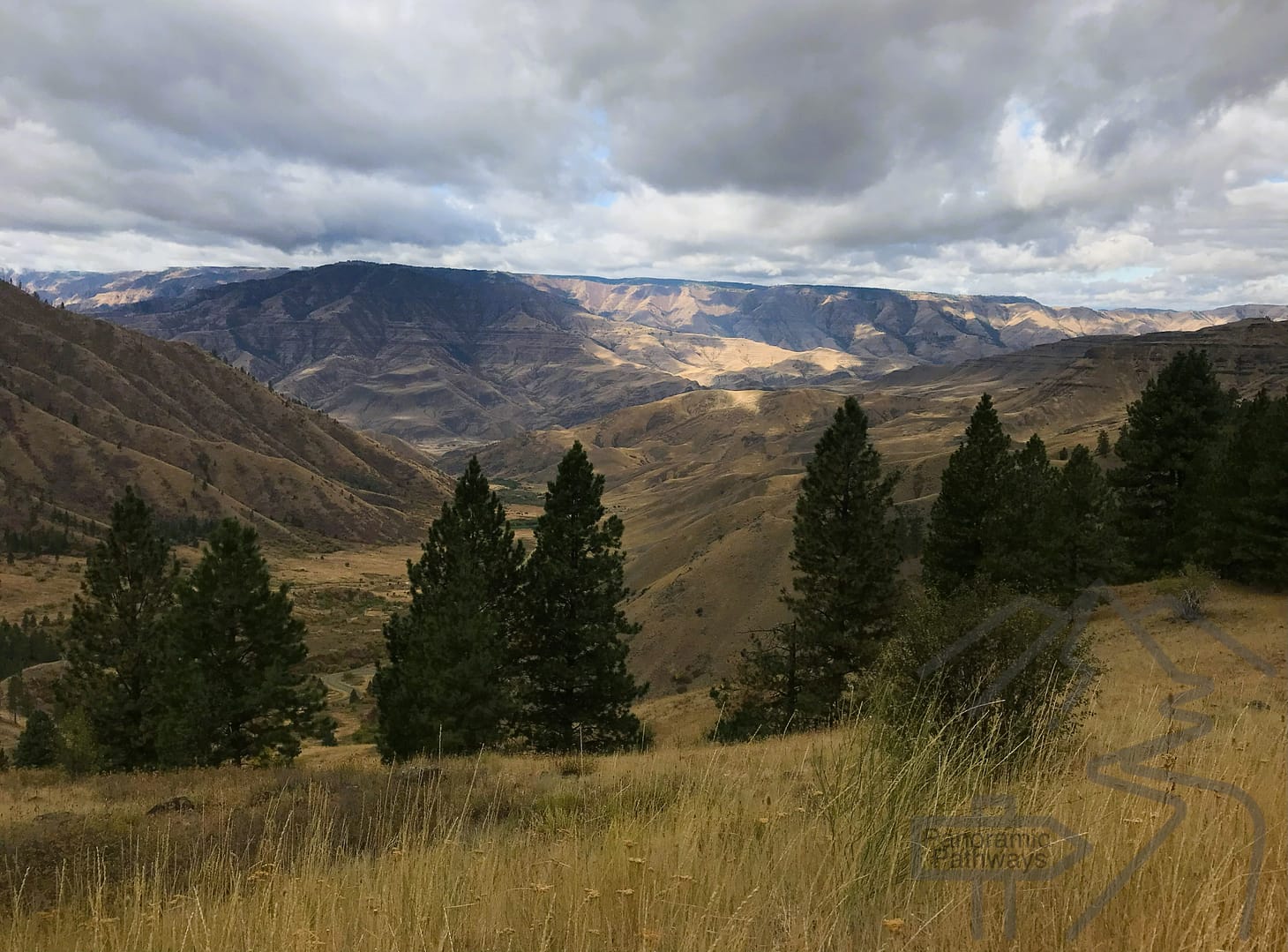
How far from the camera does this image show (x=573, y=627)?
25.3m

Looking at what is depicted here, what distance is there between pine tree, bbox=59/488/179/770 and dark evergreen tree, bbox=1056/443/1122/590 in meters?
38.3

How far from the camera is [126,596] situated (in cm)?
3000

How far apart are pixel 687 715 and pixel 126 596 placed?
1080 inches

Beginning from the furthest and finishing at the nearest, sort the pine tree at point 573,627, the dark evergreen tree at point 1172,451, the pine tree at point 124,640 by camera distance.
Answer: the dark evergreen tree at point 1172,451 < the pine tree at point 124,640 < the pine tree at point 573,627

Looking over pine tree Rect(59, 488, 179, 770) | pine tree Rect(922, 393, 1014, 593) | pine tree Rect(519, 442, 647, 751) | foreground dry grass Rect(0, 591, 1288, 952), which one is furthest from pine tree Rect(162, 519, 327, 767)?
pine tree Rect(922, 393, 1014, 593)

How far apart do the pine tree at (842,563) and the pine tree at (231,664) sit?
1642 centimetres

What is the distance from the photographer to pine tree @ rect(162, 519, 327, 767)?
24281 mm

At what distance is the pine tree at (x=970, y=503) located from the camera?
2759cm

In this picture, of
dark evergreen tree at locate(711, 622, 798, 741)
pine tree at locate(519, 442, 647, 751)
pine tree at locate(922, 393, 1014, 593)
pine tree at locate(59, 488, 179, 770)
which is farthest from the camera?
pine tree at locate(59, 488, 179, 770)

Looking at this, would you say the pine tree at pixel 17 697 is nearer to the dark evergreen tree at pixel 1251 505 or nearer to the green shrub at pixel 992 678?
the green shrub at pixel 992 678

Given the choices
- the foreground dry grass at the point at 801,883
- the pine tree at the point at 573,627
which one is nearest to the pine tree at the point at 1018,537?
the pine tree at the point at 573,627

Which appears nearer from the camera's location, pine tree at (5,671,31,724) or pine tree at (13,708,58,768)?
pine tree at (13,708,58,768)

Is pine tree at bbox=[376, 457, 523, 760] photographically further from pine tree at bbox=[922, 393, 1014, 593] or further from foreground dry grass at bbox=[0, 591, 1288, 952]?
pine tree at bbox=[922, 393, 1014, 593]

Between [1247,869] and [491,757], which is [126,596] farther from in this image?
[1247,869]
